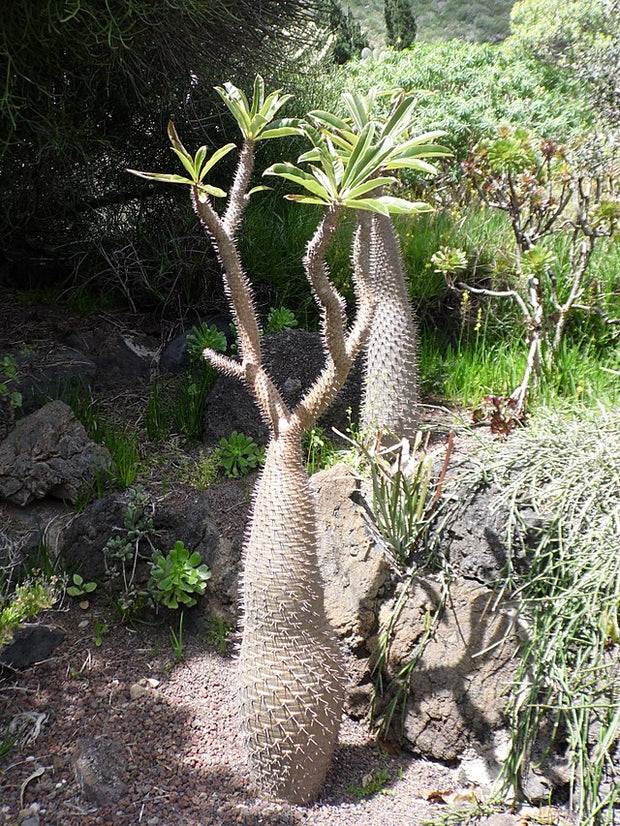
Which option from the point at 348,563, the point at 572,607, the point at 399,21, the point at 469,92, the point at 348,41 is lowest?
the point at 348,563

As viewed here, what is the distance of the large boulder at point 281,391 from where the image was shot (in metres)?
3.44

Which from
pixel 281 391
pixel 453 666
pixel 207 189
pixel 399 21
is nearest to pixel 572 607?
pixel 453 666

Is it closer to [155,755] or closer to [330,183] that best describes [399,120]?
[330,183]

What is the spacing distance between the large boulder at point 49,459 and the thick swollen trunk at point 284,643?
1346 mm

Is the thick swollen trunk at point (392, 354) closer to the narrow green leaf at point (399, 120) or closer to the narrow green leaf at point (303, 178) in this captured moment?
the narrow green leaf at point (399, 120)

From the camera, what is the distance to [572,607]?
2.01 m

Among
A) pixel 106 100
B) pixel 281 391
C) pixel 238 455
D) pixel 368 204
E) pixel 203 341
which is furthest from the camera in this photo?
pixel 106 100

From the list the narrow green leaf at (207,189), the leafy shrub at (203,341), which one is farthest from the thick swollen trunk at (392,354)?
the leafy shrub at (203,341)

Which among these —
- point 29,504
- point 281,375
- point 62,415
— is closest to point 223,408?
point 281,375

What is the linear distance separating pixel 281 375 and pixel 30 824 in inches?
92.8

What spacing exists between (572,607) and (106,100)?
154 inches

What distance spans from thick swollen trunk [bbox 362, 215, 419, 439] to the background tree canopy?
5.63 ft

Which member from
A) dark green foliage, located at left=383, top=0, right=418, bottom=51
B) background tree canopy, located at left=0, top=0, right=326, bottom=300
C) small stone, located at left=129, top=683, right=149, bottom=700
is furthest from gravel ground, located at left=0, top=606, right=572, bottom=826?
dark green foliage, located at left=383, top=0, right=418, bottom=51

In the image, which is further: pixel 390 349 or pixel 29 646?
pixel 390 349
